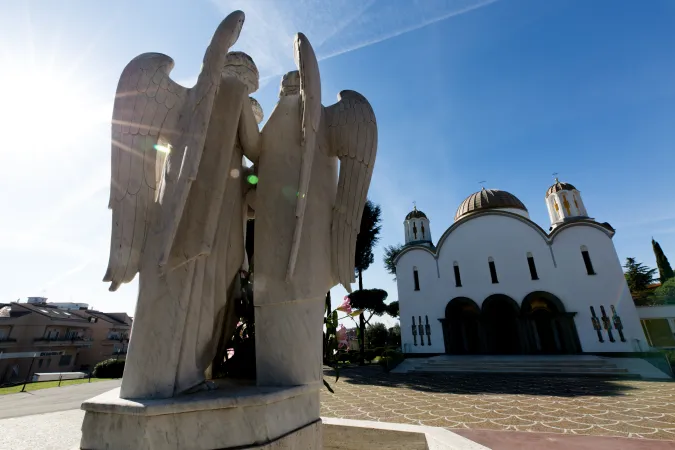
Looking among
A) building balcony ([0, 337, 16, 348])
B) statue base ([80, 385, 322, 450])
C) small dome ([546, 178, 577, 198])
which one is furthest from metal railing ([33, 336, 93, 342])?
small dome ([546, 178, 577, 198])

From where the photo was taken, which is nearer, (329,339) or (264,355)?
(264,355)

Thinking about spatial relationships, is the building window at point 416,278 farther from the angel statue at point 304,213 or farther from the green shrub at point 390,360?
the angel statue at point 304,213

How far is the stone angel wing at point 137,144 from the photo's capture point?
6.60ft

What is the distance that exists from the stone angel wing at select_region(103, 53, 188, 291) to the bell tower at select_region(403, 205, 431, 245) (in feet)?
72.5

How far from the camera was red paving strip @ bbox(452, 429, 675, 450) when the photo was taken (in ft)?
12.9

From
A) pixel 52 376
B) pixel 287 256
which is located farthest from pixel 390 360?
pixel 52 376

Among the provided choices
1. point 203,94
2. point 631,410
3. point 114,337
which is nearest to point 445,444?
point 203,94

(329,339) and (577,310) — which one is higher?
(577,310)

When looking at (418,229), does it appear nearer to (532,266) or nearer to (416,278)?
(416,278)

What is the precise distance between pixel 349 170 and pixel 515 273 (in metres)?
18.8

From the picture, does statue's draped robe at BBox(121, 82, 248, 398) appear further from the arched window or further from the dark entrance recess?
the arched window

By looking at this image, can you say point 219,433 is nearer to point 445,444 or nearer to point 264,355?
point 264,355

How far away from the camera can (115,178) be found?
2.07 metres

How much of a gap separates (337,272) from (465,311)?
62.6 ft
